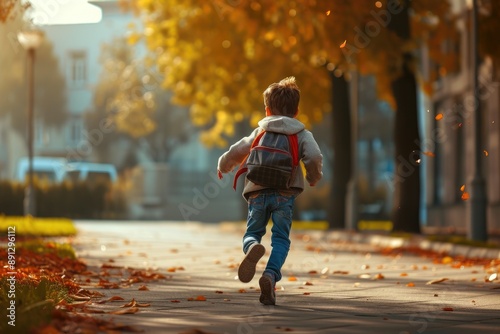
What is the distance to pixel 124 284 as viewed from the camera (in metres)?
10.8

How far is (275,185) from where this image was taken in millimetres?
8680

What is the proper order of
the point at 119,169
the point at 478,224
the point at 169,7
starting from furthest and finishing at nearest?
1. the point at 119,169
2. the point at 169,7
3. the point at 478,224

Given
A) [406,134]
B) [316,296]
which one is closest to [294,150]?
[316,296]

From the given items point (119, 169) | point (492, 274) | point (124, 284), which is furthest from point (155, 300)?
point (119, 169)

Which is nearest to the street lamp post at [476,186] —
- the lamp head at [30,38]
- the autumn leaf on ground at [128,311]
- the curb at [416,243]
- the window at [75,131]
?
the curb at [416,243]

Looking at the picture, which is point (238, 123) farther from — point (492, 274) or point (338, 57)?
point (492, 274)

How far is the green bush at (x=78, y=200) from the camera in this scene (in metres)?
45.1

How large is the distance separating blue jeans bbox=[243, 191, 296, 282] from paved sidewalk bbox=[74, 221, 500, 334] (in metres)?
0.46

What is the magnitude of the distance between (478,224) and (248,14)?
20.2 feet

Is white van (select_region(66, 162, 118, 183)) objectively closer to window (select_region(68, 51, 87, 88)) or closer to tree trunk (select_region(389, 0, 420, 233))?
window (select_region(68, 51, 87, 88))

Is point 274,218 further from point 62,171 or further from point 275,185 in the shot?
point 62,171

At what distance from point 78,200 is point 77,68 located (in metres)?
23.4

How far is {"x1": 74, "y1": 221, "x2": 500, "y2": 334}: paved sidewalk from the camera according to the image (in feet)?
24.4

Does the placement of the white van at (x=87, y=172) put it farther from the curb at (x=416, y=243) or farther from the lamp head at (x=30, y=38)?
the curb at (x=416, y=243)
